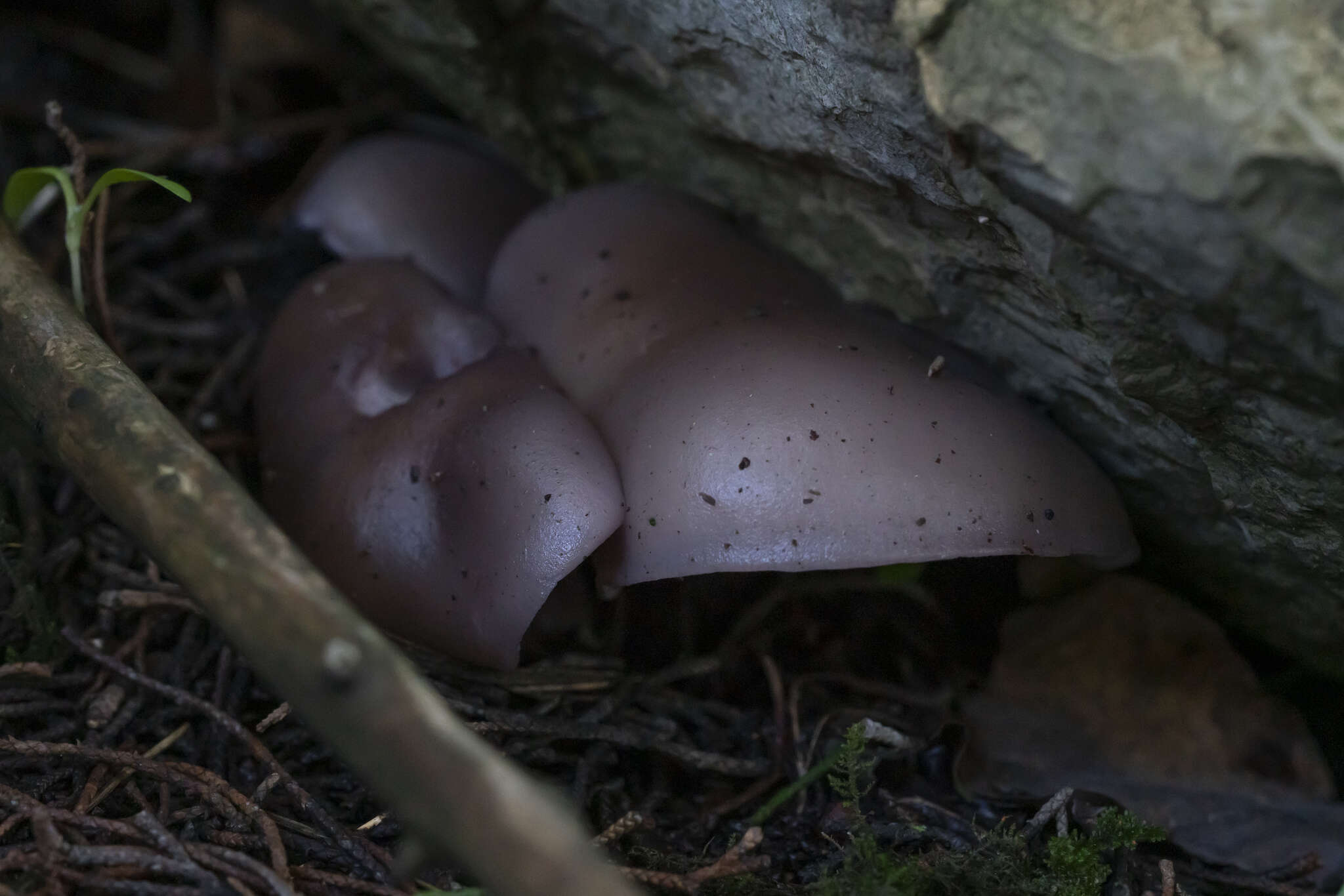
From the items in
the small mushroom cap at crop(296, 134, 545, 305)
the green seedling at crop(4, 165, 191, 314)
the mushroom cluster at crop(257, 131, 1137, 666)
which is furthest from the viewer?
the small mushroom cap at crop(296, 134, 545, 305)

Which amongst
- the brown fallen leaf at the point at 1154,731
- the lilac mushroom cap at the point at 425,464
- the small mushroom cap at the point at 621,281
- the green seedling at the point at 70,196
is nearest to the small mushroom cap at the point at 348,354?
the lilac mushroom cap at the point at 425,464

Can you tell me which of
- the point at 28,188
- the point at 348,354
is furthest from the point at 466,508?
the point at 28,188

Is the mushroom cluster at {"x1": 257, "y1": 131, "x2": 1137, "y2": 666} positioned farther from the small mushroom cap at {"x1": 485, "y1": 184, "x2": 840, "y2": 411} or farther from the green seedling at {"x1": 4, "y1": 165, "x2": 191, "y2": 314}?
the green seedling at {"x1": 4, "y1": 165, "x2": 191, "y2": 314}

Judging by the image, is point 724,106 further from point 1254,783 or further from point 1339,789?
point 1339,789

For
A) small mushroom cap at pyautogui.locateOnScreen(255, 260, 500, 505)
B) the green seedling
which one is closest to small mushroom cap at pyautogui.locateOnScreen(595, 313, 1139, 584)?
small mushroom cap at pyautogui.locateOnScreen(255, 260, 500, 505)

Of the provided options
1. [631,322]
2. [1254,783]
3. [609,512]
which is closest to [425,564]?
[609,512]

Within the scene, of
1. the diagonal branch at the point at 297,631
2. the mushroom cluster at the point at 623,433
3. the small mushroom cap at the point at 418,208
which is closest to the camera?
the diagonal branch at the point at 297,631

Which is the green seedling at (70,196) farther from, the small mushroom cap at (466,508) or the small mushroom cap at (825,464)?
the small mushroom cap at (825,464)
